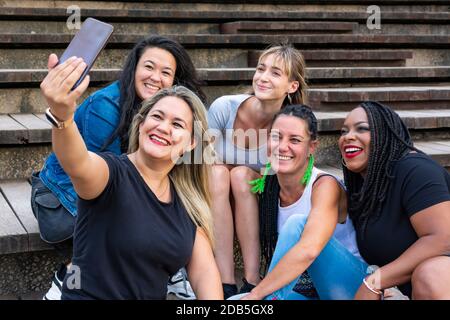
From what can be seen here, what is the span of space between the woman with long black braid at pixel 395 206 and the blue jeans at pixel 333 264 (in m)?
0.07

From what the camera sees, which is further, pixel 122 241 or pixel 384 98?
pixel 384 98

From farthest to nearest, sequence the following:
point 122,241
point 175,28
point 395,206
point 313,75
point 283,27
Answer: point 283,27, point 175,28, point 313,75, point 395,206, point 122,241

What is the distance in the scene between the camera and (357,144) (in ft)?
7.36

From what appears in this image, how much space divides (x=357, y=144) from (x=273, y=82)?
0.76m

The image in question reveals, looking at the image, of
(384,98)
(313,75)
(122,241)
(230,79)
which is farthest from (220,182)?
(313,75)

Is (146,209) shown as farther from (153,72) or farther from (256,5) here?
(256,5)

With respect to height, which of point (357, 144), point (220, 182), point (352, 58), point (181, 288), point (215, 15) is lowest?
point (181, 288)

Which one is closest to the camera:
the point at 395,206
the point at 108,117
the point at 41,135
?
the point at 395,206

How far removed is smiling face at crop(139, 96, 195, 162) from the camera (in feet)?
6.27

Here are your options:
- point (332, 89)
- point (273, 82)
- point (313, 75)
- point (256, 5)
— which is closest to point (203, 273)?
point (273, 82)

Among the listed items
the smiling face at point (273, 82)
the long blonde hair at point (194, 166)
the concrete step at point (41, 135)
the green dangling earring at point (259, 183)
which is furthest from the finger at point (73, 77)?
the concrete step at point (41, 135)

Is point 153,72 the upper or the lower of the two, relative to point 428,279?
upper

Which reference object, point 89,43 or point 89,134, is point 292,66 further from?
point 89,43
